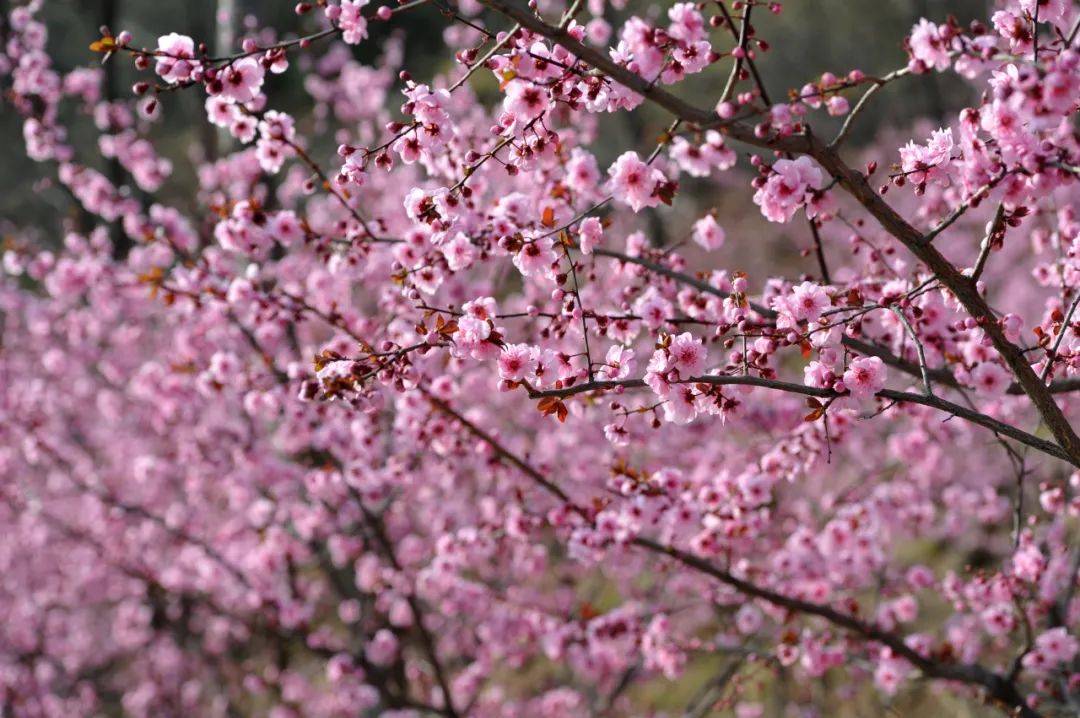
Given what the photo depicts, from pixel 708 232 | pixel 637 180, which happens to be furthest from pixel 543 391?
pixel 708 232

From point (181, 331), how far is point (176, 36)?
4.32m

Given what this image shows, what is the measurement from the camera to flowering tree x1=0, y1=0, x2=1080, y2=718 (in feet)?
8.39

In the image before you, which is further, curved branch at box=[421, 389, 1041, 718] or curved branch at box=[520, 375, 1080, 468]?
curved branch at box=[421, 389, 1041, 718]

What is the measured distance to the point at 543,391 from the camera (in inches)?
97.7

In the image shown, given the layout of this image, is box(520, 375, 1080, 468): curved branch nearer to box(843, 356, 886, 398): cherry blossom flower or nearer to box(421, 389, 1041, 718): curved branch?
box(843, 356, 886, 398): cherry blossom flower

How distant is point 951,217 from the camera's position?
229cm

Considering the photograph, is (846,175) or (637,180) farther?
(637,180)

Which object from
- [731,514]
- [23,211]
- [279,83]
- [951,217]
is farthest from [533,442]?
[279,83]

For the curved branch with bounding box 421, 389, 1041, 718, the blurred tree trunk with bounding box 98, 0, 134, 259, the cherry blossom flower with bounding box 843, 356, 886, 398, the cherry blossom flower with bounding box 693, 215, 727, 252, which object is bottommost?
the curved branch with bounding box 421, 389, 1041, 718

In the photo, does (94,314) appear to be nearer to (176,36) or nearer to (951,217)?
(176,36)

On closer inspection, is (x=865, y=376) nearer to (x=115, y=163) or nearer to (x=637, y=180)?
(x=637, y=180)

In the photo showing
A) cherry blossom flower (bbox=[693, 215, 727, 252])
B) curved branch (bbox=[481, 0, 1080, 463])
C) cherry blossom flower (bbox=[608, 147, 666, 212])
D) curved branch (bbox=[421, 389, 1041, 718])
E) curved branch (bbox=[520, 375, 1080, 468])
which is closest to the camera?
curved branch (bbox=[481, 0, 1080, 463])

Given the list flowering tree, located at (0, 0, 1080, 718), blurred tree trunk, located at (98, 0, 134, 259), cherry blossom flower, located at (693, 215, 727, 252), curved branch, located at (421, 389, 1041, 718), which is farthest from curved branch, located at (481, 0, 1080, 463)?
blurred tree trunk, located at (98, 0, 134, 259)

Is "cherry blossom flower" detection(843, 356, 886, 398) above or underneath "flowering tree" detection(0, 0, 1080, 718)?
underneath
